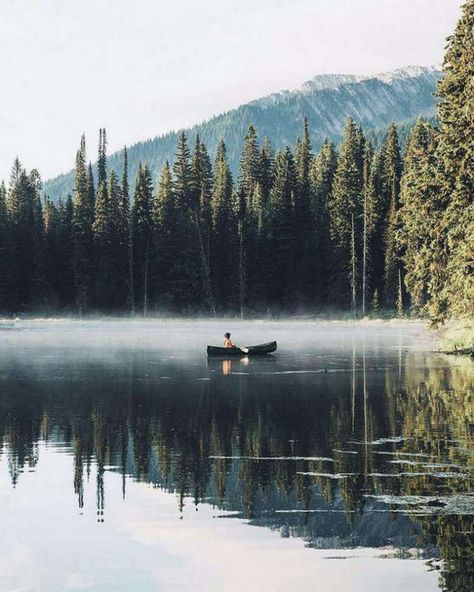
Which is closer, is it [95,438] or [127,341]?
[95,438]

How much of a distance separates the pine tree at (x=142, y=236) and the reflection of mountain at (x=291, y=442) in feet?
251

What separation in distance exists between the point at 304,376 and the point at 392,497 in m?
23.9

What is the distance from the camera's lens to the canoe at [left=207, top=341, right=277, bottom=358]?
50469mm

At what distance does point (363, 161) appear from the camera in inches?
Result: 4532

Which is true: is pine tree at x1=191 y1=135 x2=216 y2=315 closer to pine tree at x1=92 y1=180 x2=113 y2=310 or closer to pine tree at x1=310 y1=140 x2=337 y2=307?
pine tree at x1=92 y1=180 x2=113 y2=310

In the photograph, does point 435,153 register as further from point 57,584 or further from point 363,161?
point 363,161

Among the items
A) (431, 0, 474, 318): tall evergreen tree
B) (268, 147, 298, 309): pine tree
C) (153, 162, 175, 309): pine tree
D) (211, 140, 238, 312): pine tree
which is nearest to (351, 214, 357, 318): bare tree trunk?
(268, 147, 298, 309): pine tree

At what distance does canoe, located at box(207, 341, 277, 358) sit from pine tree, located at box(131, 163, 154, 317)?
65.9 meters

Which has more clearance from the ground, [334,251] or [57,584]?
[334,251]

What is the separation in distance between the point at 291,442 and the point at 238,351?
28.9 metres

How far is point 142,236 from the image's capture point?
117625 mm

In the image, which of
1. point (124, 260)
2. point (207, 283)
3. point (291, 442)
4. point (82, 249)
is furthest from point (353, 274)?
point (291, 442)

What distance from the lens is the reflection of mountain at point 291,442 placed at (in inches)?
563

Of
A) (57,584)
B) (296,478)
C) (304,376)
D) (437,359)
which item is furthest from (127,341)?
(57,584)
